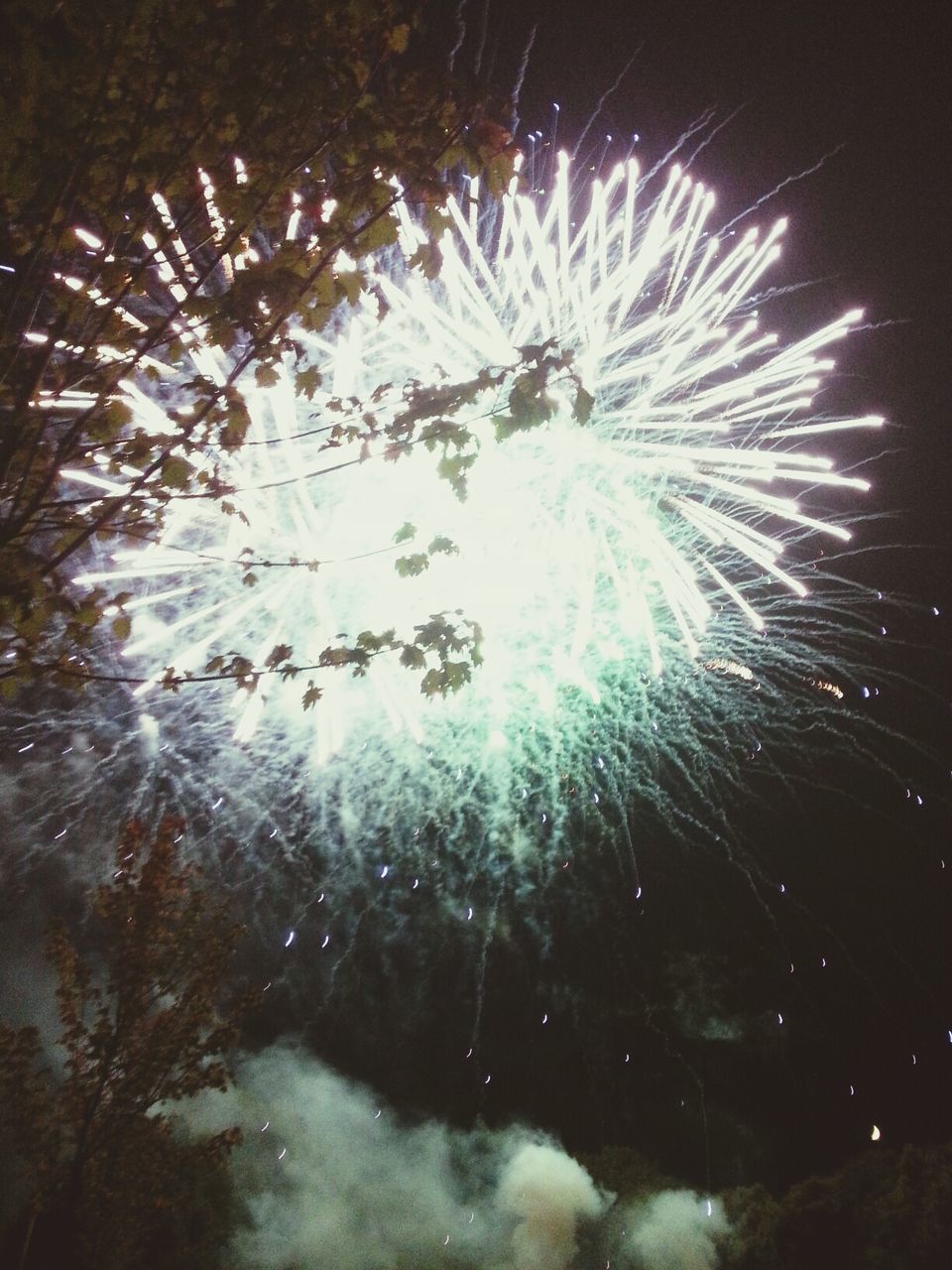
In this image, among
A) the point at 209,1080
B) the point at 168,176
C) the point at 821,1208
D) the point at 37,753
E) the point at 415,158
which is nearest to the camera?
the point at 168,176

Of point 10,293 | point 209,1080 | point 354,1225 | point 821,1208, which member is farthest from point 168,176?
point 354,1225

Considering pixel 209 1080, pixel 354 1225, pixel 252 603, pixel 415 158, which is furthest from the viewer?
pixel 354 1225

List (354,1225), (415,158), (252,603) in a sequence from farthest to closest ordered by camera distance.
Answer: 1. (354,1225)
2. (252,603)
3. (415,158)

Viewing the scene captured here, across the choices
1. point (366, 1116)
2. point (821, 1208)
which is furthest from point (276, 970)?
point (821, 1208)

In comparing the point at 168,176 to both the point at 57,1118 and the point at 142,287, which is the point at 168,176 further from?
the point at 57,1118

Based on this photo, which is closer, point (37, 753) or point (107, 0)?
point (107, 0)

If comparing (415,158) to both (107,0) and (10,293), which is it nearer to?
(107,0)

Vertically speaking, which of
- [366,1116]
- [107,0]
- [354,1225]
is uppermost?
[107,0]

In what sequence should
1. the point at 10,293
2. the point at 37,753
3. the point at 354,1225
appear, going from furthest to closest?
the point at 354,1225 < the point at 37,753 < the point at 10,293

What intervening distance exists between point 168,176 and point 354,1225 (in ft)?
69.0

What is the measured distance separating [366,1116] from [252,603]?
14.4 m

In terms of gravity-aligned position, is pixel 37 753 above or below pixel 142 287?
below

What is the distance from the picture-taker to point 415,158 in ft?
15.9

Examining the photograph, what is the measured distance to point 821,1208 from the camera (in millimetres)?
15609
